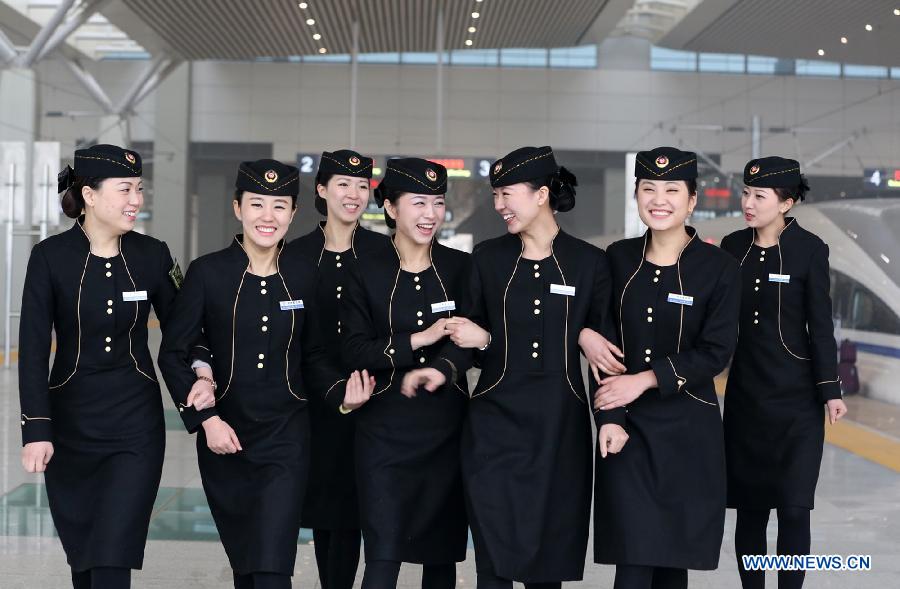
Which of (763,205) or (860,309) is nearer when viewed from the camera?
(763,205)

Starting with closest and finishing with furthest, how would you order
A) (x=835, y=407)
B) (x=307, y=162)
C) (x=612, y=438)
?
1. (x=612, y=438)
2. (x=835, y=407)
3. (x=307, y=162)

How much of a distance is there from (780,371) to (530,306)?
4.08ft

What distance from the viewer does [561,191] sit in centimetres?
392

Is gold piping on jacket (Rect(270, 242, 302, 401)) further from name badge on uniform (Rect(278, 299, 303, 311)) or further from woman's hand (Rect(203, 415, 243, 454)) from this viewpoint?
woman's hand (Rect(203, 415, 243, 454))

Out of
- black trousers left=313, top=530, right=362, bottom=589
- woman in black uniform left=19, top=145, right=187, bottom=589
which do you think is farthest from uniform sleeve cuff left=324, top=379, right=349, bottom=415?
black trousers left=313, top=530, right=362, bottom=589

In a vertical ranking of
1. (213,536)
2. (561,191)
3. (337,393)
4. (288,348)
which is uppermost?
(561,191)

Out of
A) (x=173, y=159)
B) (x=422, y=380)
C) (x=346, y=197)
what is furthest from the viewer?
(x=173, y=159)

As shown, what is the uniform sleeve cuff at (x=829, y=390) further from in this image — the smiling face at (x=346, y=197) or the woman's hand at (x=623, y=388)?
the smiling face at (x=346, y=197)

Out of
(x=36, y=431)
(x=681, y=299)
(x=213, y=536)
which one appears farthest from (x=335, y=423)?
(x=213, y=536)

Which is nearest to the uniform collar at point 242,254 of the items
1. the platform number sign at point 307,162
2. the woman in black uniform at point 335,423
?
the woman in black uniform at point 335,423

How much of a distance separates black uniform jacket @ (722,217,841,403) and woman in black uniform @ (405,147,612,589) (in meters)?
0.99

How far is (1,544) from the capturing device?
5668 millimetres

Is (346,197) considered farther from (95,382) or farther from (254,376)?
(95,382)

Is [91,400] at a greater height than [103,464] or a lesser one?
greater
